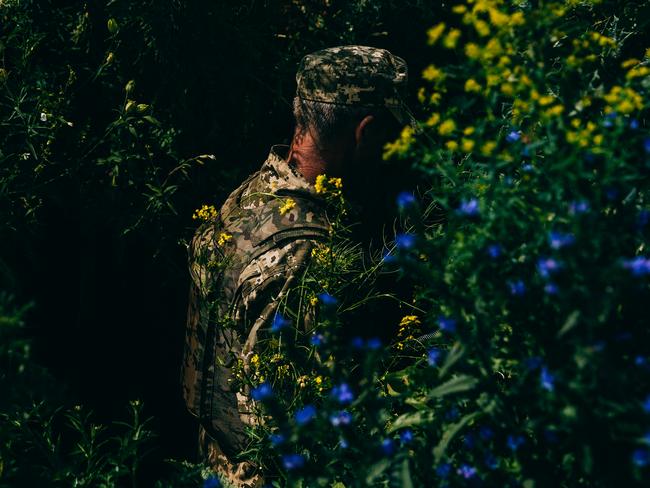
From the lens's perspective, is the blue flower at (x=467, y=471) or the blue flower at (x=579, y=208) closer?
the blue flower at (x=579, y=208)

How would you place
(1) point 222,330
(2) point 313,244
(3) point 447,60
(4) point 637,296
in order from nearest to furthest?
(4) point 637,296 < (2) point 313,244 < (1) point 222,330 < (3) point 447,60

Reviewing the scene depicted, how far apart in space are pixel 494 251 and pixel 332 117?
137 cm

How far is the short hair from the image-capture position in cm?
264

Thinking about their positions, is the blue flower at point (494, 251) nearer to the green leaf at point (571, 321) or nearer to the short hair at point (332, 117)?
the green leaf at point (571, 321)

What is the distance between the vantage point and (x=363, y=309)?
2631 millimetres

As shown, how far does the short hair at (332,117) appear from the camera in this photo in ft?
8.68

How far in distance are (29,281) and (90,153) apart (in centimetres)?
59

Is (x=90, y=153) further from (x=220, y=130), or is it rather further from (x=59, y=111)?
(x=220, y=130)

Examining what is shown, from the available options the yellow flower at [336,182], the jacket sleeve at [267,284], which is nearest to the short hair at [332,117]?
the yellow flower at [336,182]

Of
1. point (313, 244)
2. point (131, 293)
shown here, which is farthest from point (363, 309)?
point (131, 293)

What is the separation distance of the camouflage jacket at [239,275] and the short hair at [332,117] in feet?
0.53

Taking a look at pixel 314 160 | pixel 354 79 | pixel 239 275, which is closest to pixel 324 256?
pixel 239 275

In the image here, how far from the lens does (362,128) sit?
2.65 metres

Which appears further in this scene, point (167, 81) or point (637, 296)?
point (167, 81)
